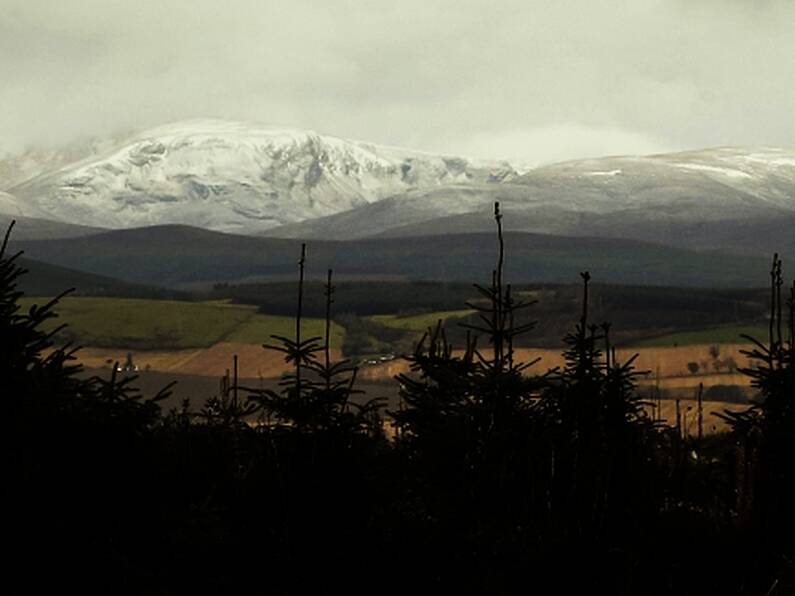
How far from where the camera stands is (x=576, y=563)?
18.5 meters

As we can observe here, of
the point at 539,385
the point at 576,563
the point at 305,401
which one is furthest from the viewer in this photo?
the point at 539,385

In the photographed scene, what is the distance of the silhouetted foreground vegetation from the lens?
54.7 feet

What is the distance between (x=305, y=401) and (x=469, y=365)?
5.71m

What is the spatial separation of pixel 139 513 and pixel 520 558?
465cm

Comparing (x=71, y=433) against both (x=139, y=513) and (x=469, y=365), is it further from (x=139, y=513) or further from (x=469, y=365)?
(x=469, y=365)

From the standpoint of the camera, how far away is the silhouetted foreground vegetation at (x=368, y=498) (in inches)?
656

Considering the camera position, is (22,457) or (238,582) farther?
(238,582)

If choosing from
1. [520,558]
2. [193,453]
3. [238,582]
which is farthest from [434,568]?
[193,453]

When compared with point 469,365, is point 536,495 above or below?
below

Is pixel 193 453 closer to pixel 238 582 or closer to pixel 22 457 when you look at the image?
pixel 238 582

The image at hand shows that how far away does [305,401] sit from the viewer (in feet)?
65.2

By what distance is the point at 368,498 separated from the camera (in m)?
19.1

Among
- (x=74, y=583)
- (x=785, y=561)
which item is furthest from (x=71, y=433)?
(x=785, y=561)

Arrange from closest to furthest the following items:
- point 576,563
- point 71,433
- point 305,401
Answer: point 71,433 → point 576,563 → point 305,401
